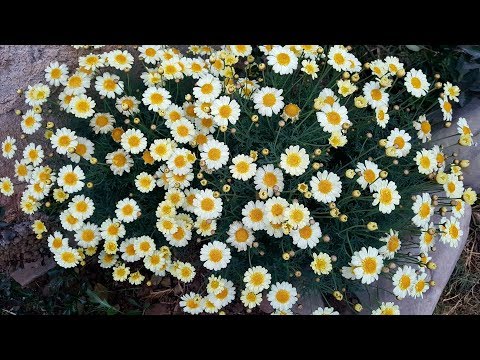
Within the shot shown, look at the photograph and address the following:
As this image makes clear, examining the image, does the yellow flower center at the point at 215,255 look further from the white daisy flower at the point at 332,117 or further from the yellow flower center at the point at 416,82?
the yellow flower center at the point at 416,82

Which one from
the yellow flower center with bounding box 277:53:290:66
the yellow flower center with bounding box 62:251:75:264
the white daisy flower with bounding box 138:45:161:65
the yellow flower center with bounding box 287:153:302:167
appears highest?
the yellow flower center with bounding box 277:53:290:66

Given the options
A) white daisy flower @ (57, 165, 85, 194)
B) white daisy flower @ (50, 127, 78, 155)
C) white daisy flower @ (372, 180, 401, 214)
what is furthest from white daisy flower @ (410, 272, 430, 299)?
white daisy flower @ (50, 127, 78, 155)

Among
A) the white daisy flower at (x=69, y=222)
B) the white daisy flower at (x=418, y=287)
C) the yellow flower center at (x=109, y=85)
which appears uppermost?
the yellow flower center at (x=109, y=85)

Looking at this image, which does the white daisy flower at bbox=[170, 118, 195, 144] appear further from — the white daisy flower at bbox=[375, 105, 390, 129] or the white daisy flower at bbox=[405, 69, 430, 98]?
the white daisy flower at bbox=[405, 69, 430, 98]

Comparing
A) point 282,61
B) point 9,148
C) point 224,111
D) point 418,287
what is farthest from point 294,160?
point 9,148

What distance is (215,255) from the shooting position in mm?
2889

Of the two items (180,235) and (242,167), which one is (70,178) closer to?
(180,235)

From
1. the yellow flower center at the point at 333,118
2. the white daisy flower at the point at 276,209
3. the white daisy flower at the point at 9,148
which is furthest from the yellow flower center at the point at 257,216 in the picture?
the white daisy flower at the point at 9,148

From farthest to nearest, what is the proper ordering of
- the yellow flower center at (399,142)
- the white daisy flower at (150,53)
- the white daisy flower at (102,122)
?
the white daisy flower at (150,53)
the white daisy flower at (102,122)
the yellow flower center at (399,142)

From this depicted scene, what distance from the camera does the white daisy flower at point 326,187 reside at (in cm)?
271

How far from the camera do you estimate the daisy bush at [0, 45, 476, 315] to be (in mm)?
2775

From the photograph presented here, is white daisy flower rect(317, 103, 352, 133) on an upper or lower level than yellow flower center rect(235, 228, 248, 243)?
upper
